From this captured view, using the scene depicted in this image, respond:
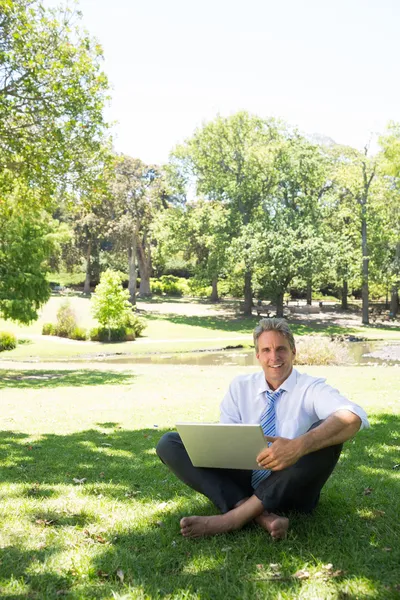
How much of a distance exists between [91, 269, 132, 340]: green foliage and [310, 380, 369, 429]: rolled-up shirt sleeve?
2755 cm

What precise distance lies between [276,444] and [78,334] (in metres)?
29.1

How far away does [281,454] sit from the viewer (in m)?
3.42

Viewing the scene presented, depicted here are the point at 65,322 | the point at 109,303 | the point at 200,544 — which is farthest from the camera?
the point at 65,322

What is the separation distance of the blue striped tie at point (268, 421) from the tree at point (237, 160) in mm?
36933

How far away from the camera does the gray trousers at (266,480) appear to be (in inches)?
Answer: 139

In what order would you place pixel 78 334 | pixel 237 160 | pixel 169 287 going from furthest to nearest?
pixel 169 287 → pixel 237 160 → pixel 78 334

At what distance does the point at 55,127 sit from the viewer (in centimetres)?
1498

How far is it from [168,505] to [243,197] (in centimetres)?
3833

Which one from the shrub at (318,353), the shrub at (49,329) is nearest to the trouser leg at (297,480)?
the shrub at (318,353)

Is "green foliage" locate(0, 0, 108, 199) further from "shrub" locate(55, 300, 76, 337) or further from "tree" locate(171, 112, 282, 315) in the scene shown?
"tree" locate(171, 112, 282, 315)

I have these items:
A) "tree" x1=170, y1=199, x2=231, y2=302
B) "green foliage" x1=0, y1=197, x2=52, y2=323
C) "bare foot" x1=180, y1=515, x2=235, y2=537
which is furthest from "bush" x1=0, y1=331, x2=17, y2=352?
"bare foot" x1=180, y1=515, x2=235, y2=537

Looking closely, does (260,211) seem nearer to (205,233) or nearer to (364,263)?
(205,233)

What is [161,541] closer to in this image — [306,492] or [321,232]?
[306,492]

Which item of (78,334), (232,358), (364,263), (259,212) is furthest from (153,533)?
(259,212)
